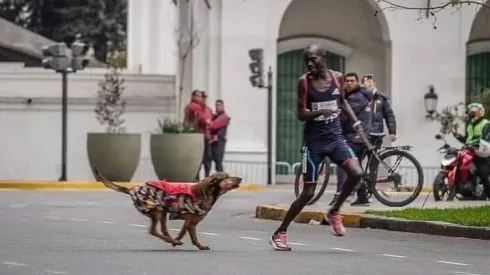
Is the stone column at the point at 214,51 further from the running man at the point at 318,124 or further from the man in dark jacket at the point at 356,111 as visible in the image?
the running man at the point at 318,124

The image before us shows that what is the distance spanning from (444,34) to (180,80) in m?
5.76

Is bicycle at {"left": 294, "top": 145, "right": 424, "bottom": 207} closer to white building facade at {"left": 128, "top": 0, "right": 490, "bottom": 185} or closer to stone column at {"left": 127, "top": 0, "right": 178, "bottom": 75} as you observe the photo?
white building facade at {"left": 128, "top": 0, "right": 490, "bottom": 185}

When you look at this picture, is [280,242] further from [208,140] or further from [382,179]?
[208,140]

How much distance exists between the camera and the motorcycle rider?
20938mm

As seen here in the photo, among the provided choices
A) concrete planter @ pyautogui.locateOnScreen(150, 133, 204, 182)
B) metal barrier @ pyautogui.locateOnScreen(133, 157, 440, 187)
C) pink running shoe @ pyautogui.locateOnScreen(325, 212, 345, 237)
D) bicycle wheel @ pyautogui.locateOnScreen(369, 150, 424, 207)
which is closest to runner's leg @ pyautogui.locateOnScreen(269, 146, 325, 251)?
pink running shoe @ pyautogui.locateOnScreen(325, 212, 345, 237)

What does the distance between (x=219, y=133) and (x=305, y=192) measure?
52.7 feet

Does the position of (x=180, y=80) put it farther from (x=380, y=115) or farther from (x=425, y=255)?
(x=425, y=255)

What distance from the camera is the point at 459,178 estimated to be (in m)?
21.0

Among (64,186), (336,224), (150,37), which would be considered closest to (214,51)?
(64,186)

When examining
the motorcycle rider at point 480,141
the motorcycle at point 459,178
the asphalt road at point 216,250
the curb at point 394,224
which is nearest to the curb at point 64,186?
the motorcycle at point 459,178

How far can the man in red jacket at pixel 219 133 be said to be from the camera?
28.6 meters

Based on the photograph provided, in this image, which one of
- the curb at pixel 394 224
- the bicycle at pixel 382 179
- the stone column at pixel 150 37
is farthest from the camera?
the stone column at pixel 150 37

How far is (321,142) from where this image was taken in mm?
12984

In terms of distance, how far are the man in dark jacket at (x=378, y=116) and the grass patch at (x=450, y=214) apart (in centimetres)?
157
